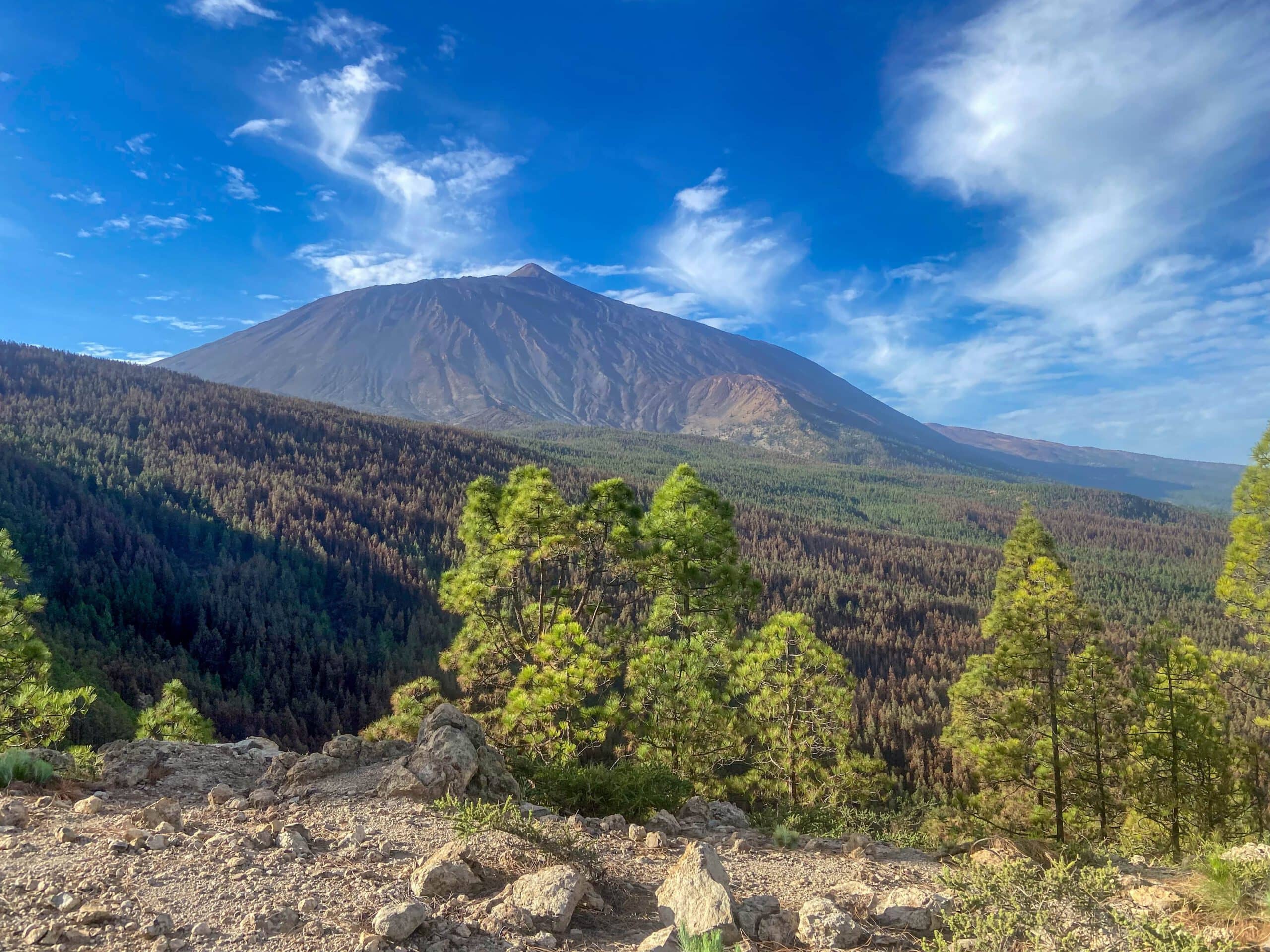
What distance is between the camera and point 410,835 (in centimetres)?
601

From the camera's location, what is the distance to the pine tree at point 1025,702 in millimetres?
15719

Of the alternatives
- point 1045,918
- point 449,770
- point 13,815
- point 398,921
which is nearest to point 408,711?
point 449,770

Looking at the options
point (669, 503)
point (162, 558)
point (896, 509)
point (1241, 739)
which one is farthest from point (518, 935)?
point (896, 509)

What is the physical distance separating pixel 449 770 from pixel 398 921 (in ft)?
10.1

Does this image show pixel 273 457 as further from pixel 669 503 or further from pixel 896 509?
pixel 896 509

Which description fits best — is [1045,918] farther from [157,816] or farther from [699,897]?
[157,816]

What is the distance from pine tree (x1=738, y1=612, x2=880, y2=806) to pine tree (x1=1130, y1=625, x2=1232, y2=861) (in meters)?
7.53

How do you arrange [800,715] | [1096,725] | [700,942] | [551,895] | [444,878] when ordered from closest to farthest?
[700,942]
[551,895]
[444,878]
[800,715]
[1096,725]

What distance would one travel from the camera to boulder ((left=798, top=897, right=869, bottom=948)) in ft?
14.7

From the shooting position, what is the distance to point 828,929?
453 centimetres

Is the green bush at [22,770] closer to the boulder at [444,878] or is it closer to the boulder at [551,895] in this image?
the boulder at [444,878]

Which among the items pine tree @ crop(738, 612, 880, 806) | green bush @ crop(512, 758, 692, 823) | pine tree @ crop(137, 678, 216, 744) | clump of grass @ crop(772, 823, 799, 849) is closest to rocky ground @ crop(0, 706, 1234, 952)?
clump of grass @ crop(772, 823, 799, 849)

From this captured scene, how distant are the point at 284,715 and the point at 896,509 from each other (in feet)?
595

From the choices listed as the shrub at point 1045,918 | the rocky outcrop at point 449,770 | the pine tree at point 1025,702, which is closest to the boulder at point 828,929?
the shrub at point 1045,918
